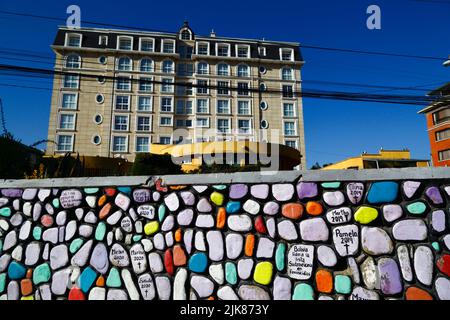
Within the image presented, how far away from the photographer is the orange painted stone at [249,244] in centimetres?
268

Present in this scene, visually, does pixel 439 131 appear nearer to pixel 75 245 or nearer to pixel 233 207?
pixel 233 207

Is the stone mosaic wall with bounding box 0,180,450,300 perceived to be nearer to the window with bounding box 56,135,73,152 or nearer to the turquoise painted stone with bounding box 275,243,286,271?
the turquoise painted stone with bounding box 275,243,286,271

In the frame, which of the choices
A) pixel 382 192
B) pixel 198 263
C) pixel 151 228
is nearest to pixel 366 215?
pixel 382 192

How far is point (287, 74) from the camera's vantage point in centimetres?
4306

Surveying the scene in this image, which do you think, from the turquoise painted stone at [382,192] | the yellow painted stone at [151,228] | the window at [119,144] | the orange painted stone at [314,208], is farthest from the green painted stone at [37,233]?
the window at [119,144]

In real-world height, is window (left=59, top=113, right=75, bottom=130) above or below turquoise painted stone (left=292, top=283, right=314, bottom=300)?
above

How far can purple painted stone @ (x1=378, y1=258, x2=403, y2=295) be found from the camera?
2299 millimetres

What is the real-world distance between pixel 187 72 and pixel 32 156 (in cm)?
3672

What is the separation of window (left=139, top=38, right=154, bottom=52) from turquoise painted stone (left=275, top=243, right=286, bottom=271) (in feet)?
144

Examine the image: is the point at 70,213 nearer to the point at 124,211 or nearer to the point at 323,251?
the point at 124,211

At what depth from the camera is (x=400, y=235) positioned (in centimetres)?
234

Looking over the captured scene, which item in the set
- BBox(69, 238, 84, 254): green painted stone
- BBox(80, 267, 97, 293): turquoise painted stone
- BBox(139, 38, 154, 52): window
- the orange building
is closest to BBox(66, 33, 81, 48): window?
BBox(139, 38, 154, 52): window
